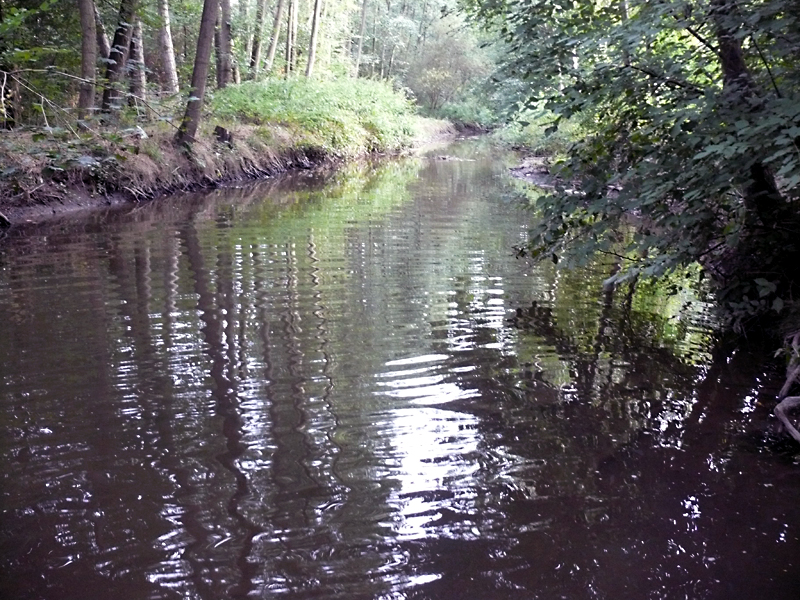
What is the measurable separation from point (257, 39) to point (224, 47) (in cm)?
435

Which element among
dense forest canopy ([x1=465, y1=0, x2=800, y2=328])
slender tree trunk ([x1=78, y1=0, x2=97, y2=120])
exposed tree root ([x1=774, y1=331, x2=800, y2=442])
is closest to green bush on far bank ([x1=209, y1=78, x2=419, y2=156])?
slender tree trunk ([x1=78, y1=0, x2=97, y2=120])

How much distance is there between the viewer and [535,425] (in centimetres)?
470

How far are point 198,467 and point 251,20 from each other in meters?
25.0

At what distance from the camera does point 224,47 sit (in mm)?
22922

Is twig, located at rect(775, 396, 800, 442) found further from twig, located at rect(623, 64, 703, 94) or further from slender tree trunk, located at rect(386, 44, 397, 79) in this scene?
slender tree trunk, located at rect(386, 44, 397, 79)

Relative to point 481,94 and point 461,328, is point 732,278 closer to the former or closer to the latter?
point 461,328

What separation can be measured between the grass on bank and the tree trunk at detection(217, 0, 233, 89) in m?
0.78

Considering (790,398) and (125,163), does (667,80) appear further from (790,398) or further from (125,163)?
(125,163)

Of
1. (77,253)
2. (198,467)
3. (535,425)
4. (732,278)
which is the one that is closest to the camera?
(198,467)

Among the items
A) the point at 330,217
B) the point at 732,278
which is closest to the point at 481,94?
the point at 732,278

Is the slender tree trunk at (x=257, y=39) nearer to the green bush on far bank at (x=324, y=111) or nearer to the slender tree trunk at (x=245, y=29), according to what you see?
the slender tree trunk at (x=245, y=29)

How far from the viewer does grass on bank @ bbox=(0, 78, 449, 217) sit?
12.2 m

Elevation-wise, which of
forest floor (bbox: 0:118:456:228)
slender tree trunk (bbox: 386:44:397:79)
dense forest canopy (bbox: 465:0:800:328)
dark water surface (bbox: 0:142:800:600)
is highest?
slender tree trunk (bbox: 386:44:397:79)

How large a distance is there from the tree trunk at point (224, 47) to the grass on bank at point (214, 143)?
30.6 inches
